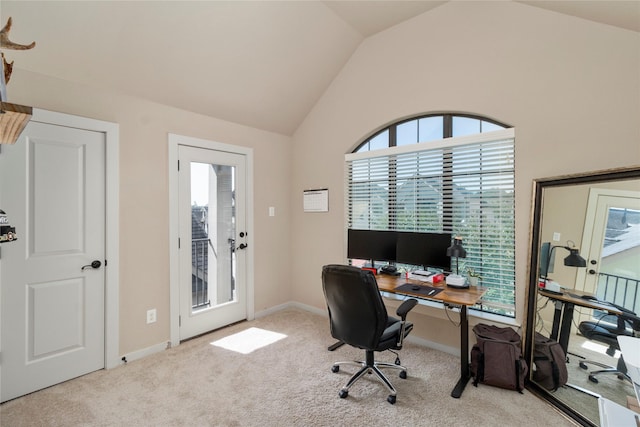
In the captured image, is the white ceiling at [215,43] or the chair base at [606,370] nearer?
the chair base at [606,370]

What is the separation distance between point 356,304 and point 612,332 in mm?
1614

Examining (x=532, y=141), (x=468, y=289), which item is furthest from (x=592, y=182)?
(x=468, y=289)

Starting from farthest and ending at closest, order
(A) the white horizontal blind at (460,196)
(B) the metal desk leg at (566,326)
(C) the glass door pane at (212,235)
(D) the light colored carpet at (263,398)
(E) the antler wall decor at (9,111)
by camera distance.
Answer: (C) the glass door pane at (212,235)
(A) the white horizontal blind at (460,196)
(B) the metal desk leg at (566,326)
(D) the light colored carpet at (263,398)
(E) the antler wall decor at (9,111)

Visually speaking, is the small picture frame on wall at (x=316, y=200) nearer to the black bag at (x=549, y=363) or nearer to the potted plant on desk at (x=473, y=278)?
the potted plant on desk at (x=473, y=278)

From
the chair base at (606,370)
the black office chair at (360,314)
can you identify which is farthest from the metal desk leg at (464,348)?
the chair base at (606,370)

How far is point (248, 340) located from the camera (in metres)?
3.26

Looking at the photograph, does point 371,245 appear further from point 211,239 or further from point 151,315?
point 151,315

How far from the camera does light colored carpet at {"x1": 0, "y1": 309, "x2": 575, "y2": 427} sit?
2041 millimetres

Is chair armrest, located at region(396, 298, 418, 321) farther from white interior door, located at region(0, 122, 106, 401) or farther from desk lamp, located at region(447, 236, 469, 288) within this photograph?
white interior door, located at region(0, 122, 106, 401)

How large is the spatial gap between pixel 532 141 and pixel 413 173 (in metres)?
1.10

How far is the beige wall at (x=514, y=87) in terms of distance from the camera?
2.21 metres

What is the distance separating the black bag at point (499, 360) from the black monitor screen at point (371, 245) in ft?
3.65

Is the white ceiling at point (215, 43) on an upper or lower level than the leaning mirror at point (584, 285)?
upper

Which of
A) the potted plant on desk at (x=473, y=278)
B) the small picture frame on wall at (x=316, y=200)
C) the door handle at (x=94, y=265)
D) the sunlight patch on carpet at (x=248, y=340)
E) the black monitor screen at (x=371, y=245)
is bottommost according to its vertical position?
the sunlight patch on carpet at (x=248, y=340)
